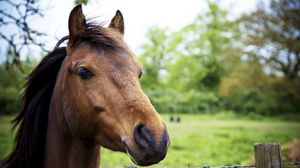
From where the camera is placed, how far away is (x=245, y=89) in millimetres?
26000

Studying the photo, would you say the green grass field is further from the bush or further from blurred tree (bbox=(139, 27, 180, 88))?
blurred tree (bbox=(139, 27, 180, 88))

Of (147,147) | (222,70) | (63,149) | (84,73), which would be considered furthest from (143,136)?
(222,70)

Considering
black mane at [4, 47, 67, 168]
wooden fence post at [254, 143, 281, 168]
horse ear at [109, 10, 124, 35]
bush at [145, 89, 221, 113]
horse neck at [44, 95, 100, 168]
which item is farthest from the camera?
bush at [145, 89, 221, 113]

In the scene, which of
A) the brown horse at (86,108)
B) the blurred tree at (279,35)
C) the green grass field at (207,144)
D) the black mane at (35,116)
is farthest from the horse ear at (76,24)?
the blurred tree at (279,35)

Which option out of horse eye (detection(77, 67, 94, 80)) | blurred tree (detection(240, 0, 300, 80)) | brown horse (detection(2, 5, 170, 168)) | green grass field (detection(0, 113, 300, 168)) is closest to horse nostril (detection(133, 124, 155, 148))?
brown horse (detection(2, 5, 170, 168))

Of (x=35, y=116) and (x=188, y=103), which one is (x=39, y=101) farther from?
(x=188, y=103)

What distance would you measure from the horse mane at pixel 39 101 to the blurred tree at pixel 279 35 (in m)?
22.4

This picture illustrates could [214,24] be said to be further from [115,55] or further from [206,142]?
[115,55]

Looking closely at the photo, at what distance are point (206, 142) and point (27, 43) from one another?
1327cm

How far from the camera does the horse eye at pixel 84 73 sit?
1930mm

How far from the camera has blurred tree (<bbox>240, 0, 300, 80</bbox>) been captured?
22953 millimetres

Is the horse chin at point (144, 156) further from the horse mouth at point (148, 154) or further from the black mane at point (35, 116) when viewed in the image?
the black mane at point (35, 116)

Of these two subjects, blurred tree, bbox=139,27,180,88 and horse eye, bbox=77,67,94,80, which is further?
blurred tree, bbox=139,27,180,88

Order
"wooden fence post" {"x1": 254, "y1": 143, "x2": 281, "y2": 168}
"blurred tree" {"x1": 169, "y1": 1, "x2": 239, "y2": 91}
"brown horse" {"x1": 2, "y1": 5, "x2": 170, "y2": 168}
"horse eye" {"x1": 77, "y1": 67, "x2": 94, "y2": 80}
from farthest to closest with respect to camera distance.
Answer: "blurred tree" {"x1": 169, "y1": 1, "x2": 239, "y2": 91} → "wooden fence post" {"x1": 254, "y1": 143, "x2": 281, "y2": 168} → "horse eye" {"x1": 77, "y1": 67, "x2": 94, "y2": 80} → "brown horse" {"x1": 2, "y1": 5, "x2": 170, "y2": 168}
